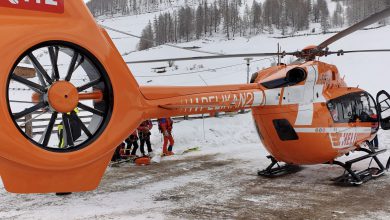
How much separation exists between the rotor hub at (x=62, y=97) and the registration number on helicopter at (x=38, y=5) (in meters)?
0.84

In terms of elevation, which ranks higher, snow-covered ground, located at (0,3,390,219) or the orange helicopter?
the orange helicopter

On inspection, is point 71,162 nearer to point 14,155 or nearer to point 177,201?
point 14,155

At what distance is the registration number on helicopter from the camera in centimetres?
398

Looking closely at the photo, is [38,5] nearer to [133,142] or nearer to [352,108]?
[352,108]

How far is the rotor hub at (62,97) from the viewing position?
4.24m

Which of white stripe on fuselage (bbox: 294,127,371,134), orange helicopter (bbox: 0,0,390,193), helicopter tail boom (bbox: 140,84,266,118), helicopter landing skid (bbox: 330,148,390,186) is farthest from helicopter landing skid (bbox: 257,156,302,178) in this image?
orange helicopter (bbox: 0,0,390,193)

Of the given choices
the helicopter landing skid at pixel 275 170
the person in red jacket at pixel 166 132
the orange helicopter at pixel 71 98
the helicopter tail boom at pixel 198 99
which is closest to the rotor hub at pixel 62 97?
the orange helicopter at pixel 71 98

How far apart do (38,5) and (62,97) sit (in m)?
1.06

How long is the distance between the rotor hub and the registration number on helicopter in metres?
0.84

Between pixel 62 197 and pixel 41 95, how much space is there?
10.8 feet

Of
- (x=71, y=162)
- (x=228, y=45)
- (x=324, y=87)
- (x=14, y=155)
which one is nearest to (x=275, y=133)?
(x=324, y=87)

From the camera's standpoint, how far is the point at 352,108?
8594 mm

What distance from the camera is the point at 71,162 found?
4.29 meters

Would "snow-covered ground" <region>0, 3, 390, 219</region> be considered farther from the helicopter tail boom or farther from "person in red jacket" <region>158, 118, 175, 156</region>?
the helicopter tail boom
